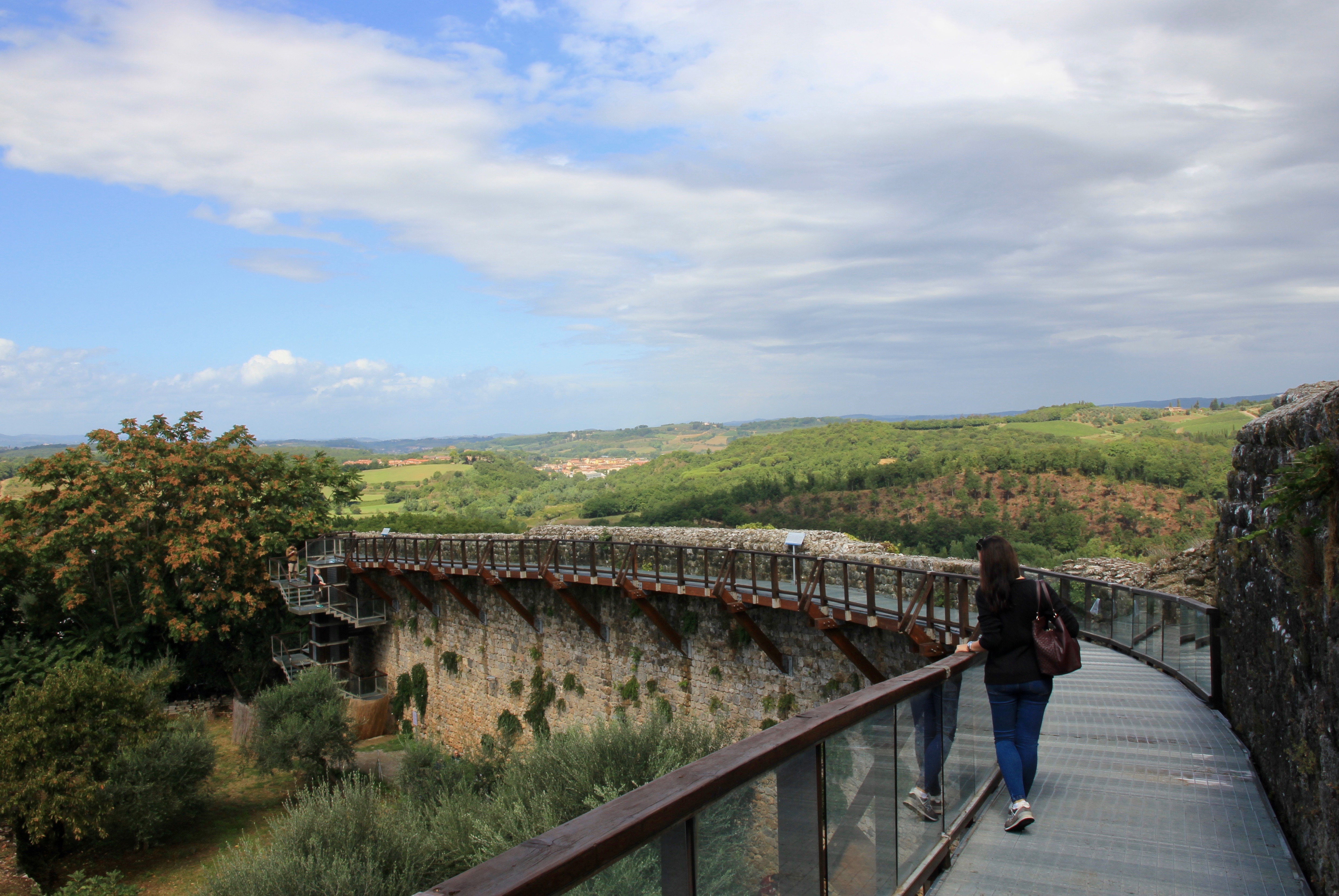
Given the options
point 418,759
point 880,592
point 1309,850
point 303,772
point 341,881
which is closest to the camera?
point 1309,850

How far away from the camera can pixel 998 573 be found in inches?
147

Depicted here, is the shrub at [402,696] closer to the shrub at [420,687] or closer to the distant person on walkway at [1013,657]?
the shrub at [420,687]

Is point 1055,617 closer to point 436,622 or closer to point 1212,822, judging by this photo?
point 1212,822

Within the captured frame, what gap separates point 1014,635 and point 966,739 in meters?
0.54

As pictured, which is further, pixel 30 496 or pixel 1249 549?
pixel 30 496

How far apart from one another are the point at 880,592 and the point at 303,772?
14996 mm

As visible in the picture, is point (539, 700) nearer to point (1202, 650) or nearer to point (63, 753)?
point (63, 753)

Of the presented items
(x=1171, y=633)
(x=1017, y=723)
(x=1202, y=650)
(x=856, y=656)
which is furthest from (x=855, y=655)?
(x=1017, y=723)

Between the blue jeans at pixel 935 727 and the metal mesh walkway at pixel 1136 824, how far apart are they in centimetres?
43

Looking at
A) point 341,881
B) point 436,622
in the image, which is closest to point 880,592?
point 341,881

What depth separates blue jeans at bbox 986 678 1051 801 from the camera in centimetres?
369

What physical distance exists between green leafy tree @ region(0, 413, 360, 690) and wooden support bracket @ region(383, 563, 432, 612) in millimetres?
4546

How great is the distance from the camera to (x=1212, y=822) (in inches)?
149

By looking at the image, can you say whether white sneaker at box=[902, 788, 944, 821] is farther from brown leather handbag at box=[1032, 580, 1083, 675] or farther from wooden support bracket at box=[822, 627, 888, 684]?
wooden support bracket at box=[822, 627, 888, 684]
